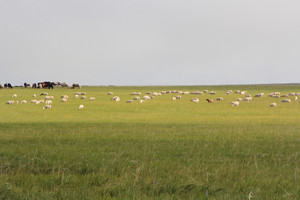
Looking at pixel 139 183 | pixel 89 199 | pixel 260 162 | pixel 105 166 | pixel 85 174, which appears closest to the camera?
pixel 89 199

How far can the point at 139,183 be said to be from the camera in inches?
215

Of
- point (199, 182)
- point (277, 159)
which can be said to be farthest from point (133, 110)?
point (199, 182)

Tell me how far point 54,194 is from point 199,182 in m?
2.61

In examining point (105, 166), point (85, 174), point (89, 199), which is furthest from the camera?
point (105, 166)

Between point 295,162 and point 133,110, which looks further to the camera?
point 133,110

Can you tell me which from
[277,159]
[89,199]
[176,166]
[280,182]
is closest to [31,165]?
[89,199]

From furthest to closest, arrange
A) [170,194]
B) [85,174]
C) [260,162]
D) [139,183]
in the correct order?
[260,162]
[85,174]
[139,183]
[170,194]

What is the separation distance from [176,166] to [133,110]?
2164 centimetres

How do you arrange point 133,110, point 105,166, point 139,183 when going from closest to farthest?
point 139,183
point 105,166
point 133,110

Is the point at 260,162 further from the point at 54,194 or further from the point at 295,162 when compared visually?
the point at 54,194

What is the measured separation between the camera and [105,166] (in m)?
6.64

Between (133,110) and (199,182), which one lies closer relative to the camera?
(199,182)

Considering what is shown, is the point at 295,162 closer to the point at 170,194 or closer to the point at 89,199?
the point at 170,194

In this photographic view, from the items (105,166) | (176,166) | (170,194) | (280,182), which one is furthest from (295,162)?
(105,166)
